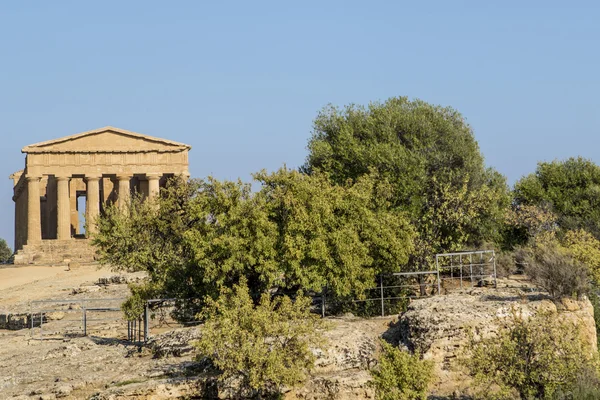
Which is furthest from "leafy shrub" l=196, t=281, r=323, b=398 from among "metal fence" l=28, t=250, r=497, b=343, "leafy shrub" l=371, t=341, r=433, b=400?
"metal fence" l=28, t=250, r=497, b=343

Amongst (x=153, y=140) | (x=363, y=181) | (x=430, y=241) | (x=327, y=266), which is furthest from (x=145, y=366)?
(x=153, y=140)

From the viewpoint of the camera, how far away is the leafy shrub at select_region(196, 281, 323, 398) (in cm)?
2797

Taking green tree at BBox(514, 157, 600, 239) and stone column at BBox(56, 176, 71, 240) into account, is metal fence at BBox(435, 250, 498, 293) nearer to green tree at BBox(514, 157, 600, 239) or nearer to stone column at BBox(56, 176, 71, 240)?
green tree at BBox(514, 157, 600, 239)

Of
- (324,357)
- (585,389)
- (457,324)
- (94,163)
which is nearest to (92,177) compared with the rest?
(94,163)

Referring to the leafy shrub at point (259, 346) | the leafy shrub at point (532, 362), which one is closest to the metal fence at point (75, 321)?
the leafy shrub at point (259, 346)

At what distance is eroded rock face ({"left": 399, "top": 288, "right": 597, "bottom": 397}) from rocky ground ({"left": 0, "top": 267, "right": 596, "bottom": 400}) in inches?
1.2

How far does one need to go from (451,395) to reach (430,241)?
1448cm

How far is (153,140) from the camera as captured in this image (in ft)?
277

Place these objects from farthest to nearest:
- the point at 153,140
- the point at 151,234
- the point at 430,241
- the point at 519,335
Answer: the point at 153,140, the point at 430,241, the point at 151,234, the point at 519,335

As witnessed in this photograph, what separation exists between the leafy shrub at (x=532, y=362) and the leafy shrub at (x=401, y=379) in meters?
1.48

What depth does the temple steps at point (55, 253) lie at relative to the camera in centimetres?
7791

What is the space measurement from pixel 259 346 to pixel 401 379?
13.4 ft

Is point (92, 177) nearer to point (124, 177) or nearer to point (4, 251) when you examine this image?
point (124, 177)

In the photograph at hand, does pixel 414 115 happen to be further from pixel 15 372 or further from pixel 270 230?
pixel 15 372
